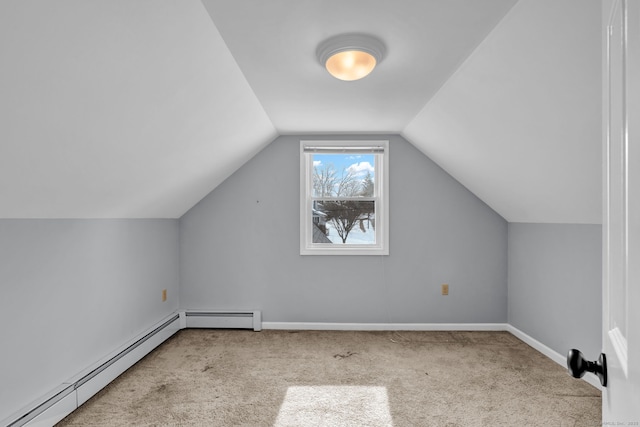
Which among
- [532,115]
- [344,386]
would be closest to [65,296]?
[344,386]

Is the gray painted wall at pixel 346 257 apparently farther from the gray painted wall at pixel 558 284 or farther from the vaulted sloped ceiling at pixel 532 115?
the vaulted sloped ceiling at pixel 532 115

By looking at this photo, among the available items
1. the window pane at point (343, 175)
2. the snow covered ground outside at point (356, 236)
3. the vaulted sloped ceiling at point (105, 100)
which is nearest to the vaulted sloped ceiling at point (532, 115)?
the window pane at point (343, 175)

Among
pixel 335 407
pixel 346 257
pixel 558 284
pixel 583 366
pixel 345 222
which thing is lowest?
pixel 335 407

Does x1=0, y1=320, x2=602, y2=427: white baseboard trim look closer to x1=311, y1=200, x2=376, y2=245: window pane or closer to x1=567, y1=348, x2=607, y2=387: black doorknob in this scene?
x1=311, y1=200, x2=376, y2=245: window pane

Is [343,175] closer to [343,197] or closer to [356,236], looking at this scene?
[343,197]

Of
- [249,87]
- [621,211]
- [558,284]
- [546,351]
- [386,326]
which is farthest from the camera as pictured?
[386,326]

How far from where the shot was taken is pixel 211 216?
3.83 m

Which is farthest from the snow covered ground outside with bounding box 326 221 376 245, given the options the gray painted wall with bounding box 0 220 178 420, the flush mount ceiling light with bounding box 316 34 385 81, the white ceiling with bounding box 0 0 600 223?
the flush mount ceiling light with bounding box 316 34 385 81

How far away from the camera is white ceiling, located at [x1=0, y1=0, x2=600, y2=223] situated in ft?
4.23

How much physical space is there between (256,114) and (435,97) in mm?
1336

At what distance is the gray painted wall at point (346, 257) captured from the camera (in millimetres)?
3736

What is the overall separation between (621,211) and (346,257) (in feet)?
10.4

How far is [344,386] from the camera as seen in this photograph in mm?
2531

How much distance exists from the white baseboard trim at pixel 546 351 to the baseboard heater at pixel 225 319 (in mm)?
2527
